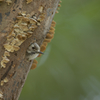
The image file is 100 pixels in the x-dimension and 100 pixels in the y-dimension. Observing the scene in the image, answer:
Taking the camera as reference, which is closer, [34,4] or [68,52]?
[34,4]

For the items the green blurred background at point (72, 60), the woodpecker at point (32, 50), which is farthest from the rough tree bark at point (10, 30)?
the green blurred background at point (72, 60)

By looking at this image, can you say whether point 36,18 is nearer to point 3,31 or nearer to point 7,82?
point 3,31

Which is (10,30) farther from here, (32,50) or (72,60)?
(72,60)

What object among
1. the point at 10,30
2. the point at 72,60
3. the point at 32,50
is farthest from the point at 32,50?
the point at 72,60

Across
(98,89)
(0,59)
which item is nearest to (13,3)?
(0,59)

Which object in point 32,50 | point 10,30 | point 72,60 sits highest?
point 10,30

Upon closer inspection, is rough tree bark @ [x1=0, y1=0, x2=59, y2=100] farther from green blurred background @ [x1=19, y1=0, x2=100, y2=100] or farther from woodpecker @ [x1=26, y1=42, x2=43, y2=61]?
green blurred background @ [x1=19, y1=0, x2=100, y2=100]
